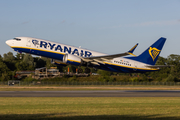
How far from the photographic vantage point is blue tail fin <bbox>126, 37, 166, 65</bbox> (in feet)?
176

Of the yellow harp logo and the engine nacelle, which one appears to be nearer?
the engine nacelle

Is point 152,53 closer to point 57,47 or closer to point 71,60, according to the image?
point 71,60

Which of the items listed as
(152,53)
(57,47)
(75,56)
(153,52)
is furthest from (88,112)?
(153,52)

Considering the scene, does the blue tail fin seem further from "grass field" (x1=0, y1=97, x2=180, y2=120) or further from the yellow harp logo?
"grass field" (x1=0, y1=97, x2=180, y2=120)

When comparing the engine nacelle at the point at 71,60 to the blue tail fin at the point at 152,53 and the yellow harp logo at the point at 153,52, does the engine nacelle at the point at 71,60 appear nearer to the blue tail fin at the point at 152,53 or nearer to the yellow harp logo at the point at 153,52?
the blue tail fin at the point at 152,53

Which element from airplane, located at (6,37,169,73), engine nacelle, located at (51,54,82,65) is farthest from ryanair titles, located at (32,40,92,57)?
engine nacelle, located at (51,54,82,65)

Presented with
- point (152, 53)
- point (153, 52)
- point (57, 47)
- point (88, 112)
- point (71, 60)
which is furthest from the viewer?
point (153, 52)

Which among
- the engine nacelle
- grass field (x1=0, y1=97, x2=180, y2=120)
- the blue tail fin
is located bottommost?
grass field (x1=0, y1=97, x2=180, y2=120)

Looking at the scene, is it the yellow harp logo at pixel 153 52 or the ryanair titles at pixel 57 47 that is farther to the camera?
the yellow harp logo at pixel 153 52

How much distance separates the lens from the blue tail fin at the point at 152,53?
53656mm

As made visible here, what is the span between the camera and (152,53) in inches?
2153

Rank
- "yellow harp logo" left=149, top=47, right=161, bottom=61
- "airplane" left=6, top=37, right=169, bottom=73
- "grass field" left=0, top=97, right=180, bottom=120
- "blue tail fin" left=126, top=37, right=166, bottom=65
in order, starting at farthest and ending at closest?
"yellow harp logo" left=149, top=47, right=161, bottom=61, "blue tail fin" left=126, top=37, right=166, bottom=65, "airplane" left=6, top=37, right=169, bottom=73, "grass field" left=0, top=97, right=180, bottom=120

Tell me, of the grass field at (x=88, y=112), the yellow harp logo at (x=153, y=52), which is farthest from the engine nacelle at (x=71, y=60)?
the yellow harp logo at (x=153, y=52)

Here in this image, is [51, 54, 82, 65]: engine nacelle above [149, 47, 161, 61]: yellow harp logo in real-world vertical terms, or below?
below
